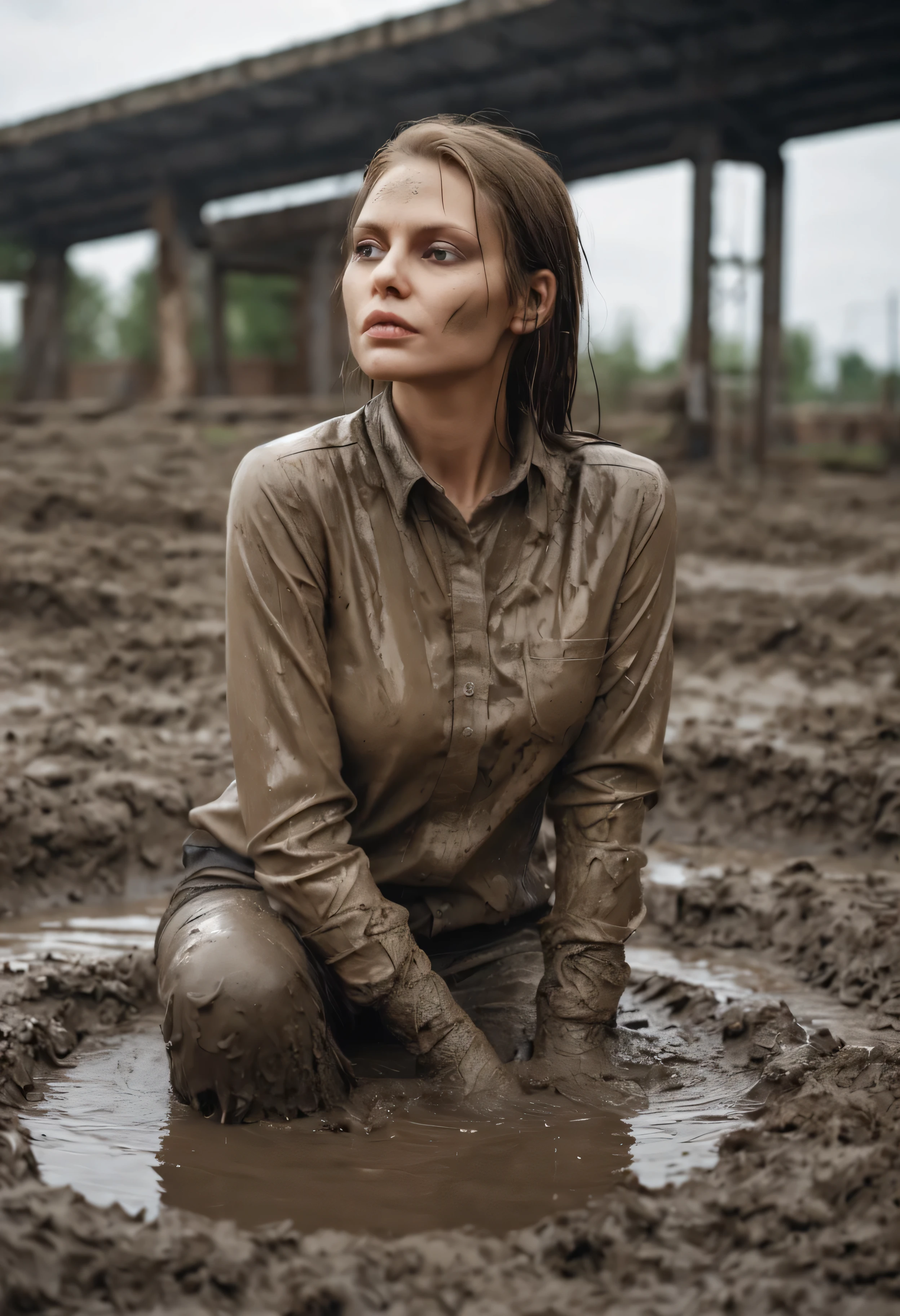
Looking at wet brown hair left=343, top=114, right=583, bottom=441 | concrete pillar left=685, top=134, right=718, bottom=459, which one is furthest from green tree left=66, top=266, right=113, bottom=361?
wet brown hair left=343, top=114, right=583, bottom=441

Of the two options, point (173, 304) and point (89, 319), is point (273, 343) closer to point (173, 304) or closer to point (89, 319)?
point (89, 319)

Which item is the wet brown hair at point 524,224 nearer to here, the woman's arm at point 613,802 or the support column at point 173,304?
the woman's arm at point 613,802

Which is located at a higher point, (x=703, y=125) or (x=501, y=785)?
(x=703, y=125)

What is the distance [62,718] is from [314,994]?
2574 millimetres

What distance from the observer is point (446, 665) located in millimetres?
2299

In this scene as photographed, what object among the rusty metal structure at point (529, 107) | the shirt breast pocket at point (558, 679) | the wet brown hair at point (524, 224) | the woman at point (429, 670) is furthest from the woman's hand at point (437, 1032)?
the rusty metal structure at point (529, 107)

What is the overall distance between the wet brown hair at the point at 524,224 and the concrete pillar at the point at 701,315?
21.4ft

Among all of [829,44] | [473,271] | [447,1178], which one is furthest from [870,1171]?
[829,44]

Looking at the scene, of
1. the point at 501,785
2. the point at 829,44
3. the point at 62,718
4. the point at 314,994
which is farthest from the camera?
the point at 829,44

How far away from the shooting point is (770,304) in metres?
9.12

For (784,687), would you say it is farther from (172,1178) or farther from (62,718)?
(172,1178)

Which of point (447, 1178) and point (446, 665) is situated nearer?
point (447, 1178)

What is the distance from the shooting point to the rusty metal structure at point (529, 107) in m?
8.00

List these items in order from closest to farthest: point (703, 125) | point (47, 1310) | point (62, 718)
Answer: point (47, 1310) < point (62, 718) < point (703, 125)
